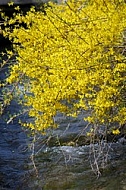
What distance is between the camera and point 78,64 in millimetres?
5293

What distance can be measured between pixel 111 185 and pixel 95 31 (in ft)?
6.73

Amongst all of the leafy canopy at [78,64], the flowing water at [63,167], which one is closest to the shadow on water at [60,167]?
the flowing water at [63,167]

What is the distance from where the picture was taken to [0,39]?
64.7 feet

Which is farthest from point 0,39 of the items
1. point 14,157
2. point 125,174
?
point 125,174

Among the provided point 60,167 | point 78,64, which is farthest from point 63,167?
point 78,64

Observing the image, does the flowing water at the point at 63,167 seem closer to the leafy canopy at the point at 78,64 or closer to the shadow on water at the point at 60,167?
the shadow on water at the point at 60,167

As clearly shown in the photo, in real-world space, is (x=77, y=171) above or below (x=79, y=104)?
below

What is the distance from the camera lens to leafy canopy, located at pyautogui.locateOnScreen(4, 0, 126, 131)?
5270 millimetres

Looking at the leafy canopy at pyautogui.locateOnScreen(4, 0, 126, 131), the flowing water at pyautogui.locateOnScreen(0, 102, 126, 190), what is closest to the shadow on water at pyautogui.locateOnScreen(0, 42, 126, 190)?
the flowing water at pyautogui.locateOnScreen(0, 102, 126, 190)

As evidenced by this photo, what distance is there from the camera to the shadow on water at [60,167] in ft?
19.9

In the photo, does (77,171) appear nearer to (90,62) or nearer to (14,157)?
(14,157)

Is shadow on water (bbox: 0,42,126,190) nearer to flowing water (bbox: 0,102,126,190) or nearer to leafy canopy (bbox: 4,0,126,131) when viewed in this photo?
flowing water (bbox: 0,102,126,190)

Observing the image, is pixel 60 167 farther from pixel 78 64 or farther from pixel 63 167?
pixel 78 64

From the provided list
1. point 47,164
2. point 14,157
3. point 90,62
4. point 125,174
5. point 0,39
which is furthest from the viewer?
point 0,39
